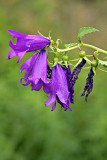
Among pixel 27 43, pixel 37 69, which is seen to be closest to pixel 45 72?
pixel 37 69

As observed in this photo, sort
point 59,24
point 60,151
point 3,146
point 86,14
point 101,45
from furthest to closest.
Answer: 1. point 86,14
2. point 101,45
3. point 59,24
4. point 60,151
5. point 3,146

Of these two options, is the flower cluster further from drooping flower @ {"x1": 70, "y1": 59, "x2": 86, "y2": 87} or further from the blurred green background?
the blurred green background

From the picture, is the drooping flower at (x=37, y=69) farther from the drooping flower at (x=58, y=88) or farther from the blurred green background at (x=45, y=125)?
the blurred green background at (x=45, y=125)

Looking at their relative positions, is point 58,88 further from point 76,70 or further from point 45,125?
point 45,125

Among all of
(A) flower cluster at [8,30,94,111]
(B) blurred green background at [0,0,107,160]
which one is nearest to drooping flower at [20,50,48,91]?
(A) flower cluster at [8,30,94,111]

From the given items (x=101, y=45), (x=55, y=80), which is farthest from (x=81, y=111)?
(x=101, y=45)

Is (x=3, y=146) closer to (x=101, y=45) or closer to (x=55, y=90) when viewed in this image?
(x=55, y=90)
